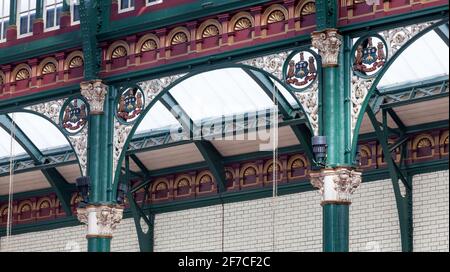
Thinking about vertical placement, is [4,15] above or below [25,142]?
above

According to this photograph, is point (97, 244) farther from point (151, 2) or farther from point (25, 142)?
point (25, 142)

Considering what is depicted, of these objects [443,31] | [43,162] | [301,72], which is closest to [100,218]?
[301,72]

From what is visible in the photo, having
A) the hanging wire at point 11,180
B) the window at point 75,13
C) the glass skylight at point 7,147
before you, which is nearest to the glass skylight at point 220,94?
the window at point 75,13

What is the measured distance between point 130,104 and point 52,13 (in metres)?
3.76

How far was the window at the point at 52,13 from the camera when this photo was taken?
3288cm

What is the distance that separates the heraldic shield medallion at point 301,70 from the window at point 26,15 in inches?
308

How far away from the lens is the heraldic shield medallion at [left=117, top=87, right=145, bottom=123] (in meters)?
30.6

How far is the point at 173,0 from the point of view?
100ft

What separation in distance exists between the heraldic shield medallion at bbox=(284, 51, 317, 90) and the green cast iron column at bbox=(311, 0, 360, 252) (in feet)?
1.42

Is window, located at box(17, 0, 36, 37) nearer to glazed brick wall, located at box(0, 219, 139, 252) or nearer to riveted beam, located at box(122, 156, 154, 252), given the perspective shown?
riveted beam, located at box(122, 156, 154, 252)

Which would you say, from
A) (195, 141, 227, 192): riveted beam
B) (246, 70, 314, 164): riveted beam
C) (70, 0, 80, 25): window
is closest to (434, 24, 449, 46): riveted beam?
(246, 70, 314, 164): riveted beam

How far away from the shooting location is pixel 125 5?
3148 cm

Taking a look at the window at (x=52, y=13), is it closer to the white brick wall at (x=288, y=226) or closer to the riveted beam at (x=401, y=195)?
the white brick wall at (x=288, y=226)

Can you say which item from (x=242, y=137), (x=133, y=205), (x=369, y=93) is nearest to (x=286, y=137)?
(x=242, y=137)
